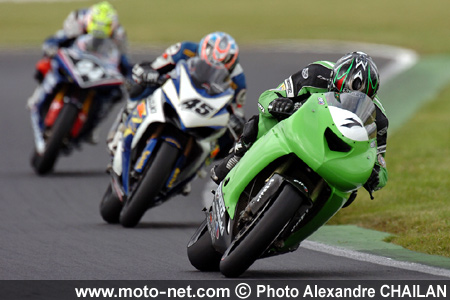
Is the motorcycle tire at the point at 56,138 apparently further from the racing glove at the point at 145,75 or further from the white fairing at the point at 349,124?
the white fairing at the point at 349,124

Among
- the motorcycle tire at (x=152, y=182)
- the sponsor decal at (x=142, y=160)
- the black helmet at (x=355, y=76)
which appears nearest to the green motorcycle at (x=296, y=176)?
the black helmet at (x=355, y=76)

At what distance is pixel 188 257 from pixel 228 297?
1.42 meters

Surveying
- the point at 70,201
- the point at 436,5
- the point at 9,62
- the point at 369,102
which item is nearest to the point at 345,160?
the point at 369,102

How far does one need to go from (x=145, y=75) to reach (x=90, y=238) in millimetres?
1953

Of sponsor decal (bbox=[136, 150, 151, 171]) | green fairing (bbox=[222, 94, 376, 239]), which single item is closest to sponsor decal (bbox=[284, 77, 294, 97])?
green fairing (bbox=[222, 94, 376, 239])

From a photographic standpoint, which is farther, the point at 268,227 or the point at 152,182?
the point at 152,182

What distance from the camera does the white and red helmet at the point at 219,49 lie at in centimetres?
1057

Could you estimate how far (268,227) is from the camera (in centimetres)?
696

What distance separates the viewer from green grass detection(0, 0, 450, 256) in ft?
34.7

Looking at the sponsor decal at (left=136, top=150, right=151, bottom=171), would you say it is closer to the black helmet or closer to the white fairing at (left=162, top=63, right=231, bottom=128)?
the white fairing at (left=162, top=63, right=231, bottom=128)

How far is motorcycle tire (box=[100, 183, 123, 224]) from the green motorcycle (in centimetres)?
323

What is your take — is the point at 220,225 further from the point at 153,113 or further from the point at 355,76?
the point at 153,113

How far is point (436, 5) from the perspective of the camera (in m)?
53.9

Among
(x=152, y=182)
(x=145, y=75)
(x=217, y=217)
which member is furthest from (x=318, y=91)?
Result: (x=145, y=75)
